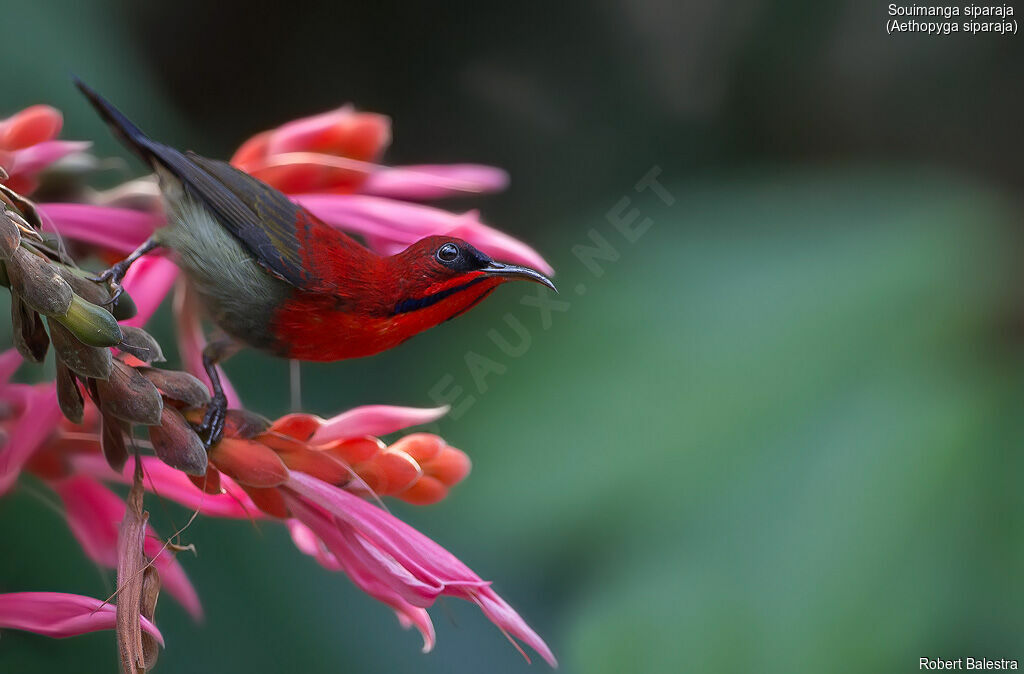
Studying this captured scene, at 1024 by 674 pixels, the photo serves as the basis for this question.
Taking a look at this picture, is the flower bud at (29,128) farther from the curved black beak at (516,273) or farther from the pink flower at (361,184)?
the curved black beak at (516,273)

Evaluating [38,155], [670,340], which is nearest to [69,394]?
[38,155]

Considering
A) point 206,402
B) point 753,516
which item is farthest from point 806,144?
point 206,402

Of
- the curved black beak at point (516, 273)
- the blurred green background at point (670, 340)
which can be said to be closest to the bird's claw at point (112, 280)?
the curved black beak at point (516, 273)

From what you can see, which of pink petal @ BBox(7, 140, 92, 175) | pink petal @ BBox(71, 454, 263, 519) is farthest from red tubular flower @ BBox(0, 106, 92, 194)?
pink petal @ BBox(71, 454, 263, 519)

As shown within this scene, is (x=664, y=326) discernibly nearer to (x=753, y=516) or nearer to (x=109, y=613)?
(x=753, y=516)

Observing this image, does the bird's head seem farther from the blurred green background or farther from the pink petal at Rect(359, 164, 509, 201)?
the blurred green background
